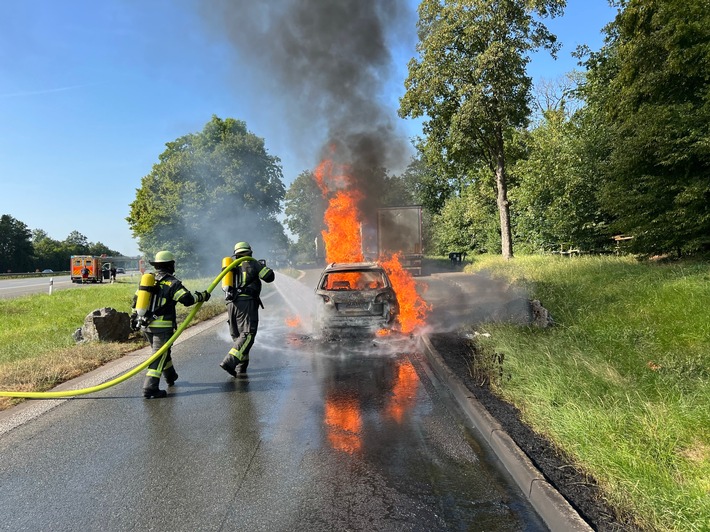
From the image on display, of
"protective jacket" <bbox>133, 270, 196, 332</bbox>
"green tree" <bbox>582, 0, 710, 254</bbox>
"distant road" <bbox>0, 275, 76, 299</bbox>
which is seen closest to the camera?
"protective jacket" <bbox>133, 270, 196, 332</bbox>

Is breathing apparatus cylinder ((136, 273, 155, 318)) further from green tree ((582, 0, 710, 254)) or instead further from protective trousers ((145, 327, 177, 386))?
green tree ((582, 0, 710, 254))

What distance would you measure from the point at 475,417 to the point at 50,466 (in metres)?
3.45

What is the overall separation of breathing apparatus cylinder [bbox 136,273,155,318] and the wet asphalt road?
3.22ft

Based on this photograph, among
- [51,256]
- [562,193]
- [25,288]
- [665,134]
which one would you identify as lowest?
[25,288]

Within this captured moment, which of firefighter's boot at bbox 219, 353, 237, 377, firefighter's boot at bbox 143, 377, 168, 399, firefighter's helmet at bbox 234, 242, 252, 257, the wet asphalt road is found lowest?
the wet asphalt road

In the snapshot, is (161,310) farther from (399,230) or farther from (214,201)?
(214,201)

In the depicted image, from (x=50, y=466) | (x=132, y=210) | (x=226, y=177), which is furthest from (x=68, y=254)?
(x=50, y=466)

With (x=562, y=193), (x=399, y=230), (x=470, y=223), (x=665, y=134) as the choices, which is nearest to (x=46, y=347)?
(x=665, y=134)

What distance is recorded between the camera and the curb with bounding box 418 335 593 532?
264 centimetres

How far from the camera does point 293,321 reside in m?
11.4

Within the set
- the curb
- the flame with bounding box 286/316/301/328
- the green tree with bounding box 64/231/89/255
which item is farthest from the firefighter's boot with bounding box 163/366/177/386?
the green tree with bounding box 64/231/89/255

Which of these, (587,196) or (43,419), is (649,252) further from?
(43,419)

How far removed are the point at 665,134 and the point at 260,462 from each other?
427 inches

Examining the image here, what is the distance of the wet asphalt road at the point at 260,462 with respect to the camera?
288 centimetres
